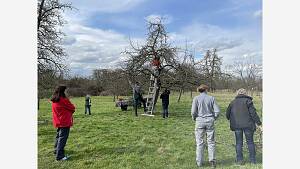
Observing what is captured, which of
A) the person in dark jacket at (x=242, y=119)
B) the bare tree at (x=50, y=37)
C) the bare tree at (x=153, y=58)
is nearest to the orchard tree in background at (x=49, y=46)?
the bare tree at (x=50, y=37)

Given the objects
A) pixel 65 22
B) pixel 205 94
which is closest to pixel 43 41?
pixel 65 22

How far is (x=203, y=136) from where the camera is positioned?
427cm

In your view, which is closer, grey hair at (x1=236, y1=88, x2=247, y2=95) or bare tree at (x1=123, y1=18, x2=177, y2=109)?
grey hair at (x1=236, y1=88, x2=247, y2=95)

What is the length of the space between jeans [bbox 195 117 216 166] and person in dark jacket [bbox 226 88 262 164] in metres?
0.33

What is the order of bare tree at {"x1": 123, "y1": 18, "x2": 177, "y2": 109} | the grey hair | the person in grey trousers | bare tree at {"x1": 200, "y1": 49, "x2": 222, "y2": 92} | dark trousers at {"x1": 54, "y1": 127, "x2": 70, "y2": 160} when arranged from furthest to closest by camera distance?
bare tree at {"x1": 123, "y1": 18, "x2": 177, "y2": 109} < bare tree at {"x1": 200, "y1": 49, "x2": 222, "y2": 92} < dark trousers at {"x1": 54, "y1": 127, "x2": 70, "y2": 160} < the grey hair < the person in grey trousers

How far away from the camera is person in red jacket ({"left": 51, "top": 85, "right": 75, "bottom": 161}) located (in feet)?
14.4

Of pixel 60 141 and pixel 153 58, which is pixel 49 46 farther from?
pixel 153 58

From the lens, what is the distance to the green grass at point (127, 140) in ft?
14.2

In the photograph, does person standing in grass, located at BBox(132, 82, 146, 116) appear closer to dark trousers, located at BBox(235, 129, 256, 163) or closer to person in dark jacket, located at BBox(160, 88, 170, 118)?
person in dark jacket, located at BBox(160, 88, 170, 118)

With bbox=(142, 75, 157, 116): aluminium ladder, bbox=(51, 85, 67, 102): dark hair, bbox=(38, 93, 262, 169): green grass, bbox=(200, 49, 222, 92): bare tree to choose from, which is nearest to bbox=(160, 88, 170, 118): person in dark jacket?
bbox=(38, 93, 262, 169): green grass

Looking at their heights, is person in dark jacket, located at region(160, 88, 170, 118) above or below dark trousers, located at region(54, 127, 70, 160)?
above

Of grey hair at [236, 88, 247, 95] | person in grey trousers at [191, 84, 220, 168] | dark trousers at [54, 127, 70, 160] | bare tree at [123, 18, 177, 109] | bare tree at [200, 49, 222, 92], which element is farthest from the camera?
bare tree at [123, 18, 177, 109]
